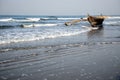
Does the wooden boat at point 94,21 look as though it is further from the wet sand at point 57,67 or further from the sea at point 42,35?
the wet sand at point 57,67

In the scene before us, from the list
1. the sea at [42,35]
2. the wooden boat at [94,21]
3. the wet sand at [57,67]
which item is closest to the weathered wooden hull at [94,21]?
the wooden boat at [94,21]

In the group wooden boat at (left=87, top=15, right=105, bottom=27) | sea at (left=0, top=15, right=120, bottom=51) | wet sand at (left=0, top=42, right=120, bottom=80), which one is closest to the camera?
wet sand at (left=0, top=42, right=120, bottom=80)

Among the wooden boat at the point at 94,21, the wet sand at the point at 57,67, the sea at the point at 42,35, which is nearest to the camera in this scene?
the wet sand at the point at 57,67

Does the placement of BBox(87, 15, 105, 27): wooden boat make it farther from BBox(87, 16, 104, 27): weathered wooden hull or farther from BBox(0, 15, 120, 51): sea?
BBox(0, 15, 120, 51): sea

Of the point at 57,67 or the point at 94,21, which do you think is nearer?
the point at 57,67

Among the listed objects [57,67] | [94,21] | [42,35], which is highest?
[57,67]

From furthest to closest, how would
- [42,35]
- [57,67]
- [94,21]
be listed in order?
[94,21], [42,35], [57,67]

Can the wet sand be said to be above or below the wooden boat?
above

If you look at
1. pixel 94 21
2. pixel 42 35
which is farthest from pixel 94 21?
pixel 42 35

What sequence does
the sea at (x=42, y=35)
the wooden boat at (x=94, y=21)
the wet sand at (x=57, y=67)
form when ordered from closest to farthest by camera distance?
the wet sand at (x=57, y=67), the sea at (x=42, y=35), the wooden boat at (x=94, y=21)

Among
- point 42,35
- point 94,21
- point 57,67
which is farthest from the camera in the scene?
point 94,21

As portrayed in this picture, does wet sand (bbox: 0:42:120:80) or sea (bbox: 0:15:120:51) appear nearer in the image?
wet sand (bbox: 0:42:120:80)

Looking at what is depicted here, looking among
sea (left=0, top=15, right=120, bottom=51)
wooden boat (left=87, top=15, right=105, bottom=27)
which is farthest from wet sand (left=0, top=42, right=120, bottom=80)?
wooden boat (left=87, top=15, right=105, bottom=27)

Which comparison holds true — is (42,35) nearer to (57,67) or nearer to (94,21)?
(57,67)
